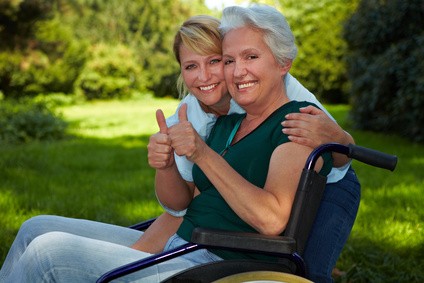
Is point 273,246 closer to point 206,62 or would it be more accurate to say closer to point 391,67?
point 206,62

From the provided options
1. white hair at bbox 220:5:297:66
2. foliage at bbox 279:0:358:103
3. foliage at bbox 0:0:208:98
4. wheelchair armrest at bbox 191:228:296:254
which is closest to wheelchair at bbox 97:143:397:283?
wheelchair armrest at bbox 191:228:296:254

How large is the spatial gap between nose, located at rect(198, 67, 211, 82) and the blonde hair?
68 millimetres

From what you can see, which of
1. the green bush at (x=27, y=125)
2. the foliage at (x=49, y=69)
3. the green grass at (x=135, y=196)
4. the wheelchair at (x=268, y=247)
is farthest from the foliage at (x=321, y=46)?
the wheelchair at (x=268, y=247)

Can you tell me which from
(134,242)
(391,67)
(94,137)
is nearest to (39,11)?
(94,137)

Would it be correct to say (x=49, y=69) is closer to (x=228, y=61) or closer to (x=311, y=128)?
(x=228, y=61)

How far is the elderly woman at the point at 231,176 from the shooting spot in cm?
221

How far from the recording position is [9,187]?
22.0 feet

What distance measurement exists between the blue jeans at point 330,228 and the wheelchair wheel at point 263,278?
344mm

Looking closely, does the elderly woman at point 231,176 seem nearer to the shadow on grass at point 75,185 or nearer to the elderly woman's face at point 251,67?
the elderly woman's face at point 251,67

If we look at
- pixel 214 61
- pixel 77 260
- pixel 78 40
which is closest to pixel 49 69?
pixel 78 40

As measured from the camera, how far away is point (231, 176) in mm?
2215

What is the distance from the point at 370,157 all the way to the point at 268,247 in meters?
0.50

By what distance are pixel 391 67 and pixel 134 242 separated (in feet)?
28.0

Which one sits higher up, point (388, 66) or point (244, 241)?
point (244, 241)
